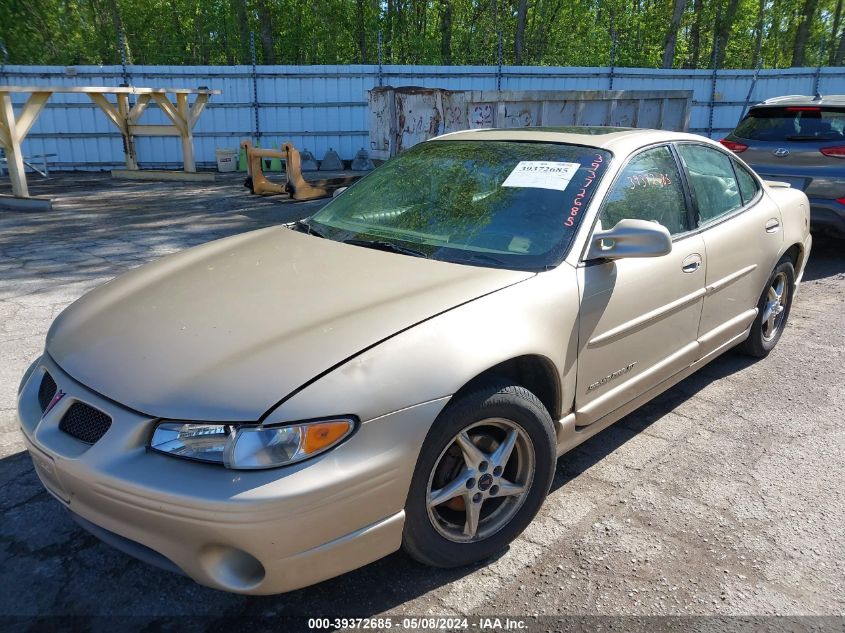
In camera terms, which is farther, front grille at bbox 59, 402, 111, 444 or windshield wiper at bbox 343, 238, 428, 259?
windshield wiper at bbox 343, 238, 428, 259

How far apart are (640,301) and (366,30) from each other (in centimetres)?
2345

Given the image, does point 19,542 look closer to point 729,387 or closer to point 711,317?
point 711,317

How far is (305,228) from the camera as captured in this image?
3.57 metres

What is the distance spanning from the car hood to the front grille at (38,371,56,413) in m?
0.09

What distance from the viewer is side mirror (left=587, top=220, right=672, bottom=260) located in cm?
283

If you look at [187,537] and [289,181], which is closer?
[187,537]

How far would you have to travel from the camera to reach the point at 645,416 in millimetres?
3920

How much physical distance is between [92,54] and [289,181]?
20289mm

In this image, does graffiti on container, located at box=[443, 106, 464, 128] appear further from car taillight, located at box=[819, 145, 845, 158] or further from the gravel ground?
the gravel ground

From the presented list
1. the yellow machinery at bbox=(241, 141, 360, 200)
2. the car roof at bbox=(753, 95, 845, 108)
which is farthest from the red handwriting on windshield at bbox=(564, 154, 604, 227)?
the yellow machinery at bbox=(241, 141, 360, 200)

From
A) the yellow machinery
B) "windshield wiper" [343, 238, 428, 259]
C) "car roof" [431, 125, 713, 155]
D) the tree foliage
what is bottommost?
the yellow machinery

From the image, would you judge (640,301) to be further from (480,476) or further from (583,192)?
(480,476)

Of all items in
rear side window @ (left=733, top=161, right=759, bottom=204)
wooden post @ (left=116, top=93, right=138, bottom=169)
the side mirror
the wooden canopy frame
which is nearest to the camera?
the side mirror

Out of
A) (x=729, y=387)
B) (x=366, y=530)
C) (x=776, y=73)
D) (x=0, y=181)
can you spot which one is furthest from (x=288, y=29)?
(x=366, y=530)
